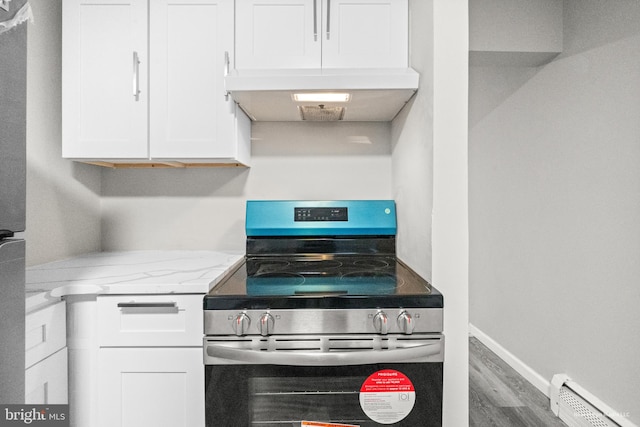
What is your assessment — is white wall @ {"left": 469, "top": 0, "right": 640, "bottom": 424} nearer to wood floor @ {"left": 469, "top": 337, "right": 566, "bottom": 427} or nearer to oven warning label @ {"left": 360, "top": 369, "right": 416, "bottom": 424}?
wood floor @ {"left": 469, "top": 337, "right": 566, "bottom": 427}

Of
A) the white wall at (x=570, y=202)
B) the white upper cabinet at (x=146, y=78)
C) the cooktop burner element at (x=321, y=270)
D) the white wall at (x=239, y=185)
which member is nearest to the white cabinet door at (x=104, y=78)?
the white upper cabinet at (x=146, y=78)

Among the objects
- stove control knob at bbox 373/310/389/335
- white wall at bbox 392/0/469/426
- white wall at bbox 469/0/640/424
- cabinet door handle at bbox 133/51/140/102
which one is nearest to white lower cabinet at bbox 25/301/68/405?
cabinet door handle at bbox 133/51/140/102

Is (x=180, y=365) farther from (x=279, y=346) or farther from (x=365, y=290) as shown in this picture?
(x=365, y=290)

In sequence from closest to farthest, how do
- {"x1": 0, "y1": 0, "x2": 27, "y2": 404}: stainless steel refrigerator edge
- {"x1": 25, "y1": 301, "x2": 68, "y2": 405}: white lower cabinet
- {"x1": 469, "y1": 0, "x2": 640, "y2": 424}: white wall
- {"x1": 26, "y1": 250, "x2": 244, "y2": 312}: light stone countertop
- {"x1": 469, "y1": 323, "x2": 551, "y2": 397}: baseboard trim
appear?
{"x1": 0, "y1": 0, "x2": 27, "y2": 404}: stainless steel refrigerator edge < {"x1": 25, "y1": 301, "x2": 68, "y2": 405}: white lower cabinet < {"x1": 26, "y1": 250, "x2": 244, "y2": 312}: light stone countertop < {"x1": 469, "y1": 0, "x2": 640, "y2": 424}: white wall < {"x1": 469, "y1": 323, "x2": 551, "y2": 397}: baseboard trim

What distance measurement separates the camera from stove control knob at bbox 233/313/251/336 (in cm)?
120

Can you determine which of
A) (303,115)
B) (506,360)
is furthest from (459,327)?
(506,360)

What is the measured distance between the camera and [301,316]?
1.21 meters

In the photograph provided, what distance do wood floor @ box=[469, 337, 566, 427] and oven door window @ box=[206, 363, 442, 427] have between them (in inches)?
46.0

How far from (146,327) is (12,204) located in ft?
2.27

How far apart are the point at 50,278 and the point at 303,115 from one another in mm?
1271

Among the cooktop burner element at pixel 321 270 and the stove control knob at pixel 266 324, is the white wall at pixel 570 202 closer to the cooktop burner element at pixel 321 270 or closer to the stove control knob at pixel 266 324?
the cooktop burner element at pixel 321 270

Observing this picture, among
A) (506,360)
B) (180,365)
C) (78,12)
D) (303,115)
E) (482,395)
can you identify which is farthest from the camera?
(506,360)

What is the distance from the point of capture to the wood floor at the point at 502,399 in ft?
6.94

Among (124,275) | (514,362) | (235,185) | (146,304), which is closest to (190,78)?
(235,185)
